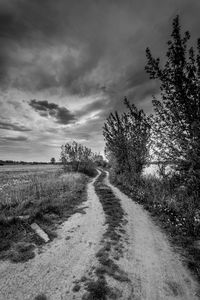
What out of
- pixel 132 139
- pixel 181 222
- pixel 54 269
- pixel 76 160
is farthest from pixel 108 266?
pixel 76 160

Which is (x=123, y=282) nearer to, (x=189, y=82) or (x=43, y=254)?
(x=43, y=254)

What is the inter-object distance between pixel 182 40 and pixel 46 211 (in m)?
9.50

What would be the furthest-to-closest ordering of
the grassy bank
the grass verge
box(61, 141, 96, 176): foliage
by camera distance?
box(61, 141, 96, 176): foliage → the grassy bank → the grass verge

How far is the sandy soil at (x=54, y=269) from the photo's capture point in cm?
338

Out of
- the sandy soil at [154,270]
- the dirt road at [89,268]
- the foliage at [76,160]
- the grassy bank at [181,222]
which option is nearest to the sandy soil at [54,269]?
the dirt road at [89,268]

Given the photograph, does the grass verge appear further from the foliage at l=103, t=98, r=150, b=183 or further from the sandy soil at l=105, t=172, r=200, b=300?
the foliage at l=103, t=98, r=150, b=183

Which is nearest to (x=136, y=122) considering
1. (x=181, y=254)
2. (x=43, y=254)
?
(x=181, y=254)

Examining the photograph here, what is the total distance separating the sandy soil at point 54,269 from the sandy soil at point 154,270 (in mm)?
1110

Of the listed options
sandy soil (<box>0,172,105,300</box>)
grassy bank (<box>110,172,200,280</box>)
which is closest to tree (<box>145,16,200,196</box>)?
grassy bank (<box>110,172,200,280</box>)

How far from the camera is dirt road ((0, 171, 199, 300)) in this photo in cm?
336

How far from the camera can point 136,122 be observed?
634 inches

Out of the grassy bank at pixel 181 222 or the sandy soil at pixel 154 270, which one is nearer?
the sandy soil at pixel 154 270

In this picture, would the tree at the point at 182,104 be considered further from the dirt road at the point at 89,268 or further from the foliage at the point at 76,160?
the foliage at the point at 76,160

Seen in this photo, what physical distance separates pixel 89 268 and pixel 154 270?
166 centimetres
